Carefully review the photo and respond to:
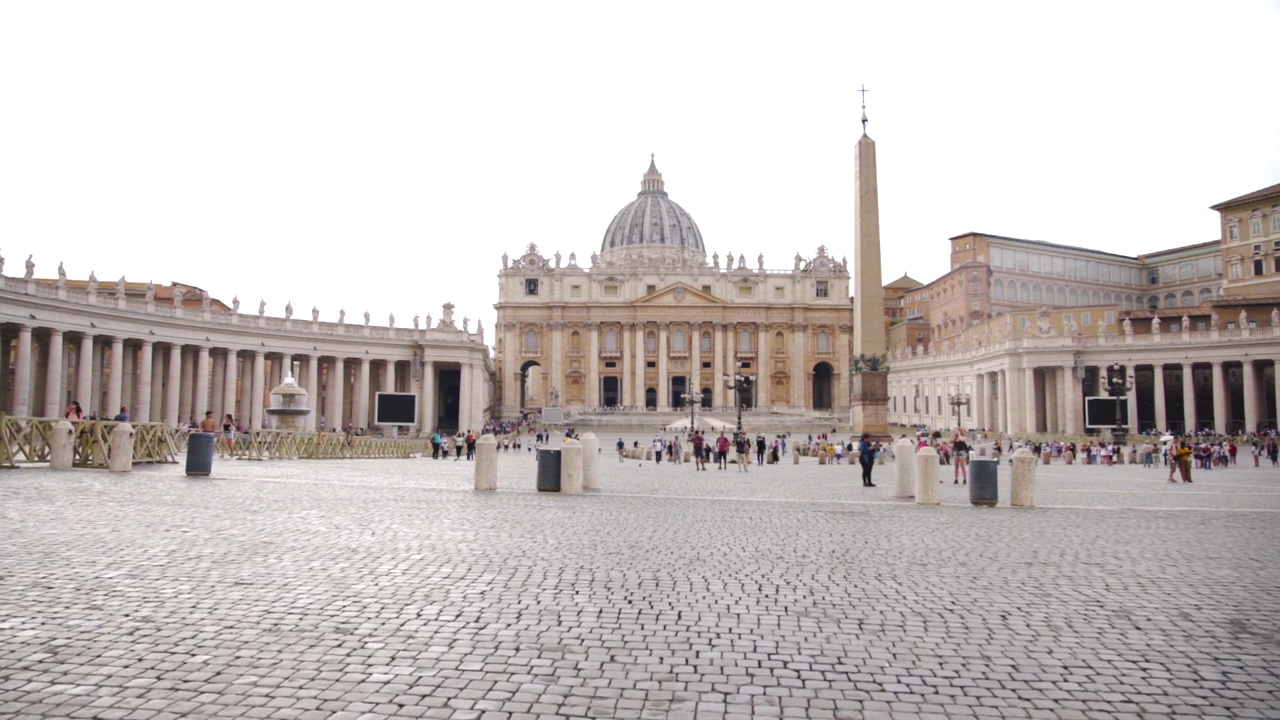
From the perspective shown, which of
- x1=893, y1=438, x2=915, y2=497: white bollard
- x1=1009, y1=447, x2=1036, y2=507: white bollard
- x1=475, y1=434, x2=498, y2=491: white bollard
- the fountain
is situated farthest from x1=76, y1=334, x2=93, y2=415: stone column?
x1=1009, y1=447, x2=1036, y2=507: white bollard

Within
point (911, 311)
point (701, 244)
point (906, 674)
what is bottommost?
point (906, 674)

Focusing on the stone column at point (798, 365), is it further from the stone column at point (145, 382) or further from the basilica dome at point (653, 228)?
the stone column at point (145, 382)

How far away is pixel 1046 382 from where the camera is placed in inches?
2510

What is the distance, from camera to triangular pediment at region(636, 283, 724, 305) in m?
97.2

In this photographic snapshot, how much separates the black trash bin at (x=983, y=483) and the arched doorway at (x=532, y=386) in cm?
7904

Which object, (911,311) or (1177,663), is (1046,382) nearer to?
(911,311)

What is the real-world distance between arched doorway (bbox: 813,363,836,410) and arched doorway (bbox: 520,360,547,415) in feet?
96.1

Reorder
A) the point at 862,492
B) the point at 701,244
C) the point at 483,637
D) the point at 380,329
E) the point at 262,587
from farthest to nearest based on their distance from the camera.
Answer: the point at 701,244 < the point at 380,329 < the point at 862,492 < the point at 262,587 < the point at 483,637

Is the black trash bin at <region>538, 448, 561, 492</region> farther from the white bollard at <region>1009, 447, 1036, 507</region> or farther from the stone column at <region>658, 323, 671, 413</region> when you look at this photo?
the stone column at <region>658, 323, 671, 413</region>

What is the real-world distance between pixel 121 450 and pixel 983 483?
17.3 metres

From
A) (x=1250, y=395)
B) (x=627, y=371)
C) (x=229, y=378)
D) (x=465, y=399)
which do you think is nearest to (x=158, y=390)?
(x=229, y=378)

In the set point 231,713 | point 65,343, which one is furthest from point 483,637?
point 65,343

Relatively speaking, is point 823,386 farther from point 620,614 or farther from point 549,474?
point 620,614

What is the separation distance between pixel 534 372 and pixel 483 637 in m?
96.2
